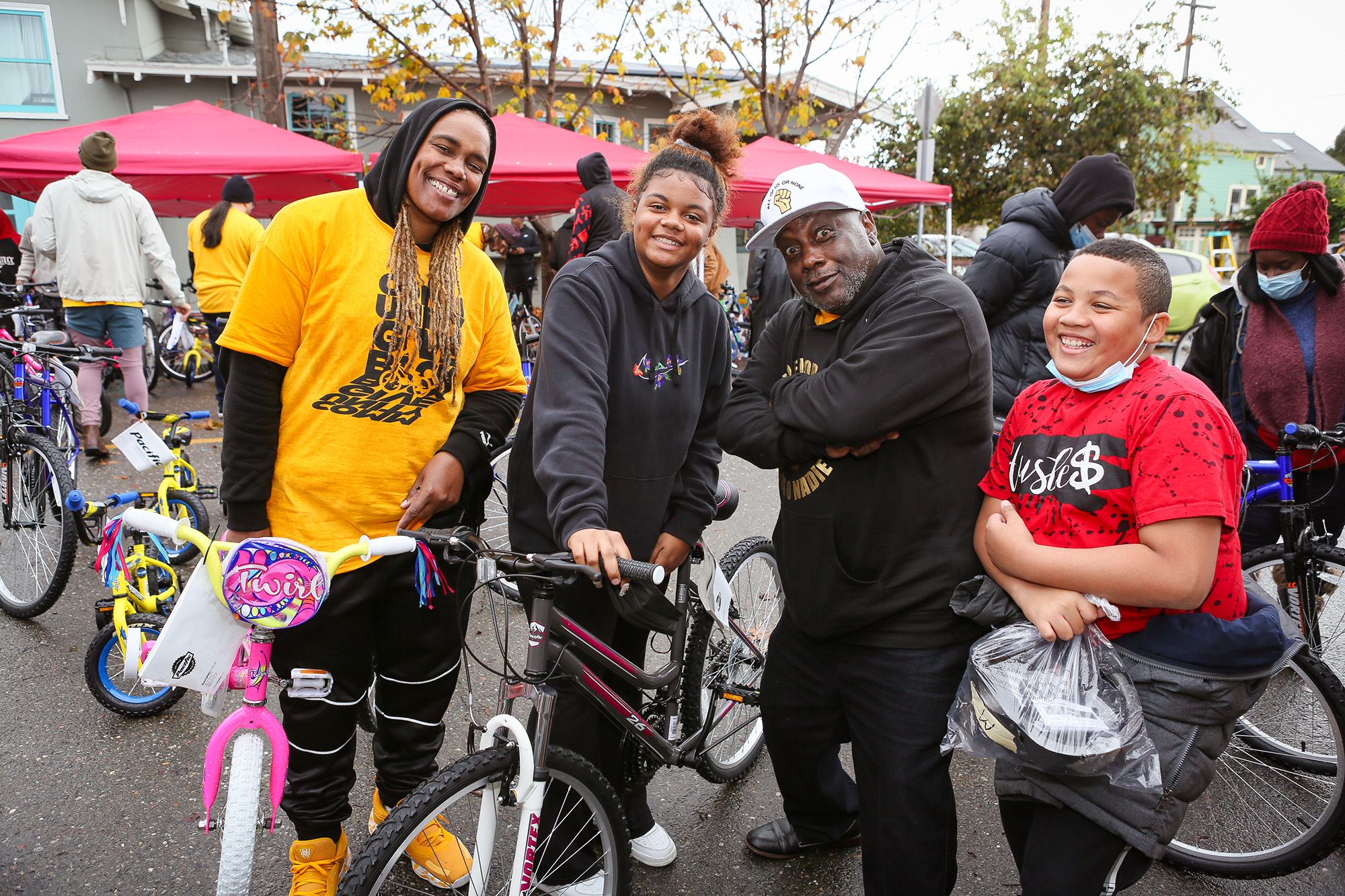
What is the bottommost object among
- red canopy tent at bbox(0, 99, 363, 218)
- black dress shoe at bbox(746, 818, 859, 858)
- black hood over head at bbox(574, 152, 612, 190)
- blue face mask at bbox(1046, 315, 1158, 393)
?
black dress shoe at bbox(746, 818, 859, 858)

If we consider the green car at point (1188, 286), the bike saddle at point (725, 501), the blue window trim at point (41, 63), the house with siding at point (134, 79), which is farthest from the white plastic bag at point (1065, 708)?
the blue window trim at point (41, 63)

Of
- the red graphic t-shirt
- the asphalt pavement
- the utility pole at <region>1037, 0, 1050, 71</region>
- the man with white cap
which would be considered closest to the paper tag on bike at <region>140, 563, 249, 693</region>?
the asphalt pavement

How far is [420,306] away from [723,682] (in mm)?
1617

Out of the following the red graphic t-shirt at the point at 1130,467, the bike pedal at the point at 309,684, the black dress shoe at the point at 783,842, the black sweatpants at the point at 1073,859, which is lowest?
the black dress shoe at the point at 783,842

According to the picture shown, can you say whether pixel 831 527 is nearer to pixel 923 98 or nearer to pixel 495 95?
pixel 923 98

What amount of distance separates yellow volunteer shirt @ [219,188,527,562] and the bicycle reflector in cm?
33

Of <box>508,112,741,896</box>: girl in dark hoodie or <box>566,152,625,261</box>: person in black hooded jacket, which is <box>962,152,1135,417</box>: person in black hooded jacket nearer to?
<box>508,112,741,896</box>: girl in dark hoodie

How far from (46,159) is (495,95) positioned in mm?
11607

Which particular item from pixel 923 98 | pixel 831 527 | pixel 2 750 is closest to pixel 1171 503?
pixel 831 527

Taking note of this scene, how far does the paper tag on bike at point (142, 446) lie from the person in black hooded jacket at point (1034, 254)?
3500 millimetres

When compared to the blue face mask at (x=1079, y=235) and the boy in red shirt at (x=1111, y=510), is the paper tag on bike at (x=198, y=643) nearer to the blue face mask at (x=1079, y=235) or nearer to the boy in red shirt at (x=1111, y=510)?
the boy in red shirt at (x=1111, y=510)

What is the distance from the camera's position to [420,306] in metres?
2.13

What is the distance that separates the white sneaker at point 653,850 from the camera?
2.64m

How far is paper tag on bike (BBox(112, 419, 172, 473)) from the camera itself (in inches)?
135
